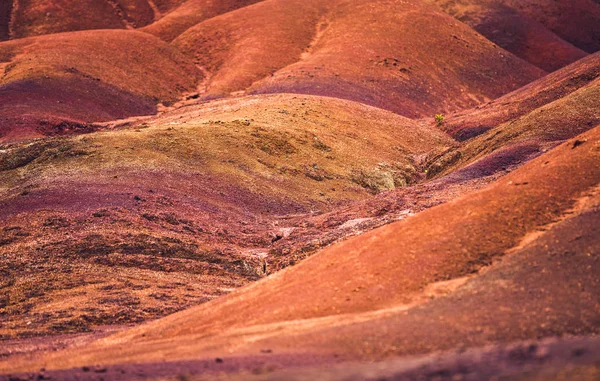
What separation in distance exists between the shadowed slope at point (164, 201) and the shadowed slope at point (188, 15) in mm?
50254

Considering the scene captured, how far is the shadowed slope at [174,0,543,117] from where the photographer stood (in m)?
92.2

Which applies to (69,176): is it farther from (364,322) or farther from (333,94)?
(333,94)

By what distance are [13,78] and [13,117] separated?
46.6 feet

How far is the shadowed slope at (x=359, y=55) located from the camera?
303 feet

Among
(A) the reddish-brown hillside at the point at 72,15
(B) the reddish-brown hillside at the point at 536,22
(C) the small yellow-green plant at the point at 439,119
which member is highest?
(A) the reddish-brown hillside at the point at 72,15

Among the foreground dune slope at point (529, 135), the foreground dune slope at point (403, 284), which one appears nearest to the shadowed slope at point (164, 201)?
→ the foreground dune slope at point (529, 135)

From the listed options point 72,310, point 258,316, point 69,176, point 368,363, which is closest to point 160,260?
point 72,310

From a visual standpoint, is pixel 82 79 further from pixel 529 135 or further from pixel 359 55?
pixel 529 135

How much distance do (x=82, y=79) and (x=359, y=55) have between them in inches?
1404

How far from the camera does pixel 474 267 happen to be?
2666 centimetres

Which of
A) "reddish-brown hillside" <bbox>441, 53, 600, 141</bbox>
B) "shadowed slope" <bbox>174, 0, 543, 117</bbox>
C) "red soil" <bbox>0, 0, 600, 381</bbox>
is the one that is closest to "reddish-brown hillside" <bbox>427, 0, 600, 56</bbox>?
"red soil" <bbox>0, 0, 600, 381</bbox>

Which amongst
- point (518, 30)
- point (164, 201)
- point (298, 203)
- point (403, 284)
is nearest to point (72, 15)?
point (518, 30)

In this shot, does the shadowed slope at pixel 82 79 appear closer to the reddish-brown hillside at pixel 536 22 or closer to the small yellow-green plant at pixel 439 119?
the small yellow-green plant at pixel 439 119

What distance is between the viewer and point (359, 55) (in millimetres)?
100375
